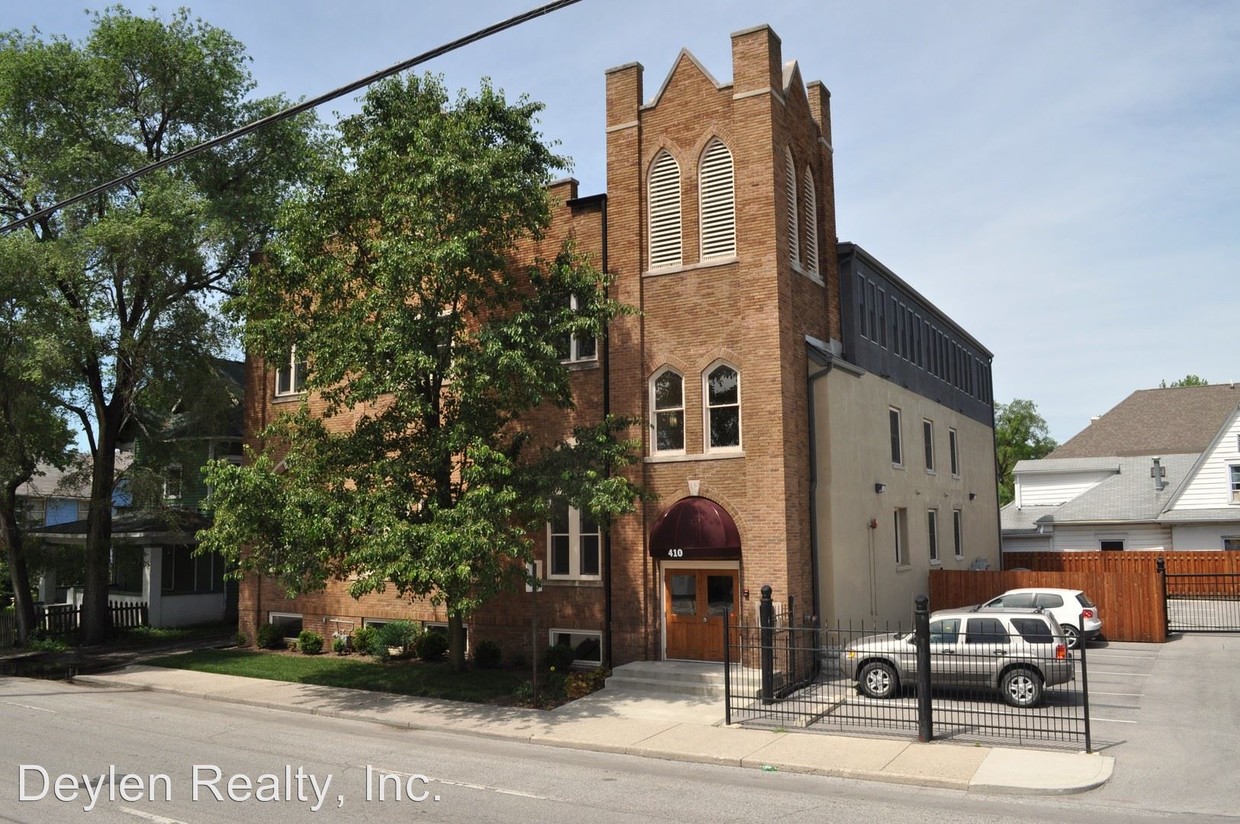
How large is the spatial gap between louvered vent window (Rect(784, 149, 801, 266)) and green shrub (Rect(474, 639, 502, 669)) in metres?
10.8

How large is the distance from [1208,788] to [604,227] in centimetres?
1535

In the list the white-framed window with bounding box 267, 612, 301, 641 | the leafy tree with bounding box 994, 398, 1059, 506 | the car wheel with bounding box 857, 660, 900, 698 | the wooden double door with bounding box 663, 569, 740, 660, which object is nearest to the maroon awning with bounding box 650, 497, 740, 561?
the wooden double door with bounding box 663, 569, 740, 660

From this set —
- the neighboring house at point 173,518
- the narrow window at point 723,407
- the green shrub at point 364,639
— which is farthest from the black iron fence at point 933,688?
the neighboring house at point 173,518

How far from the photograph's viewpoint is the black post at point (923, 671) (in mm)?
14109

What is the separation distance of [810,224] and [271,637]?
17.3 metres

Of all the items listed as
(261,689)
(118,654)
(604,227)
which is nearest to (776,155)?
(604,227)

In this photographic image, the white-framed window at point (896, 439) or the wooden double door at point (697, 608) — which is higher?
the white-framed window at point (896, 439)

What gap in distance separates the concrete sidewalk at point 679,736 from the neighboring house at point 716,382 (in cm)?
290

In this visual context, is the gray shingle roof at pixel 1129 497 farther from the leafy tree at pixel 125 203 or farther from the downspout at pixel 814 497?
the leafy tree at pixel 125 203

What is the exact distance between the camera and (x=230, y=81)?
30141mm

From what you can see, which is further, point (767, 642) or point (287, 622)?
point (287, 622)

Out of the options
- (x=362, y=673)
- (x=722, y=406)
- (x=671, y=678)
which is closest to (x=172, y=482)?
(x=362, y=673)

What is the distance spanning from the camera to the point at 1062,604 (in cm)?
2336

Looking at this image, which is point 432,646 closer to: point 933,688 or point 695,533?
point 695,533
